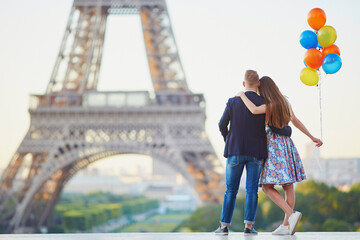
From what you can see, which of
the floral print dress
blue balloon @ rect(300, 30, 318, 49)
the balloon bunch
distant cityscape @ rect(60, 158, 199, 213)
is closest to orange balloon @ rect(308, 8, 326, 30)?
the balloon bunch

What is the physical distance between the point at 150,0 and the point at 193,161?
6.31 meters

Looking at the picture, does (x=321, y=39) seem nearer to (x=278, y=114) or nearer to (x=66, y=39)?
(x=278, y=114)

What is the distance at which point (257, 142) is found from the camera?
542cm

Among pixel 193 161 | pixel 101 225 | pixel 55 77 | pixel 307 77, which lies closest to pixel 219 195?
pixel 193 161

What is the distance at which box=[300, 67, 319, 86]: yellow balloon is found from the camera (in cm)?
678

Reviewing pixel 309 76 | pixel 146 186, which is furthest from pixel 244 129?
pixel 146 186

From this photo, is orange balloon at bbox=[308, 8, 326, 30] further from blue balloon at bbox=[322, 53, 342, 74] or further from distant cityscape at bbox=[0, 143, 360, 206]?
distant cityscape at bbox=[0, 143, 360, 206]

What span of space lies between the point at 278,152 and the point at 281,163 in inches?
4.5

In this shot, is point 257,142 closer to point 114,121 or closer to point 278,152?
point 278,152

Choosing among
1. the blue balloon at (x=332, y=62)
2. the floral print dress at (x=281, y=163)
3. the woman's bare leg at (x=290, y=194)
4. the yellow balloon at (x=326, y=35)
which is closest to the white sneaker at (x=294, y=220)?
the woman's bare leg at (x=290, y=194)

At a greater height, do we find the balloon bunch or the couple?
the balloon bunch

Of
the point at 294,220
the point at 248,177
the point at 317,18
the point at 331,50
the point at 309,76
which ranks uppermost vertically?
the point at 317,18

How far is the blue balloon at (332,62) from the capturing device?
6633 millimetres

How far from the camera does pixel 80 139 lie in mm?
21234
